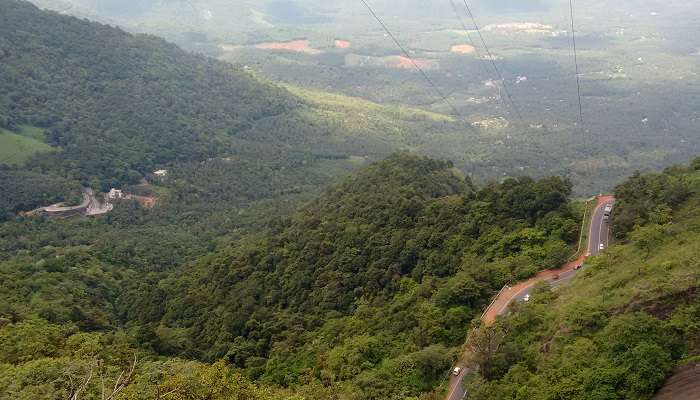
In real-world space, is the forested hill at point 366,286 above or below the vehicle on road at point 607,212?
below

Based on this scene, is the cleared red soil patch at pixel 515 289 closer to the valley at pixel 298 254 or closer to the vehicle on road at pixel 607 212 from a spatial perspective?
the valley at pixel 298 254

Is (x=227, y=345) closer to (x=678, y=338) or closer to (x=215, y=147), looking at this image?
(x=678, y=338)

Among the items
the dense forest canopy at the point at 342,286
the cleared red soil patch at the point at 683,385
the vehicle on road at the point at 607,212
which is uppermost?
the vehicle on road at the point at 607,212

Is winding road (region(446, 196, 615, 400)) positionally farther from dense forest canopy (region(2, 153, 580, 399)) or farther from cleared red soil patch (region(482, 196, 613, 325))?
dense forest canopy (region(2, 153, 580, 399))

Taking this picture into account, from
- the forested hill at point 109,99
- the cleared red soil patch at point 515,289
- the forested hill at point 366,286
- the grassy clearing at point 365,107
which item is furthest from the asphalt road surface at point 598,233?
the grassy clearing at point 365,107

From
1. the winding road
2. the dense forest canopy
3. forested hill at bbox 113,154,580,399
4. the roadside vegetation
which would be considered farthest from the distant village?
the roadside vegetation

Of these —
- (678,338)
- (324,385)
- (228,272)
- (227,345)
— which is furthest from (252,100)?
(678,338)

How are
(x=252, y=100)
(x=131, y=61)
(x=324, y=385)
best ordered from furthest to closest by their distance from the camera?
1. (x=252, y=100)
2. (x=131, y=61)
3. (x=324, y=385)
